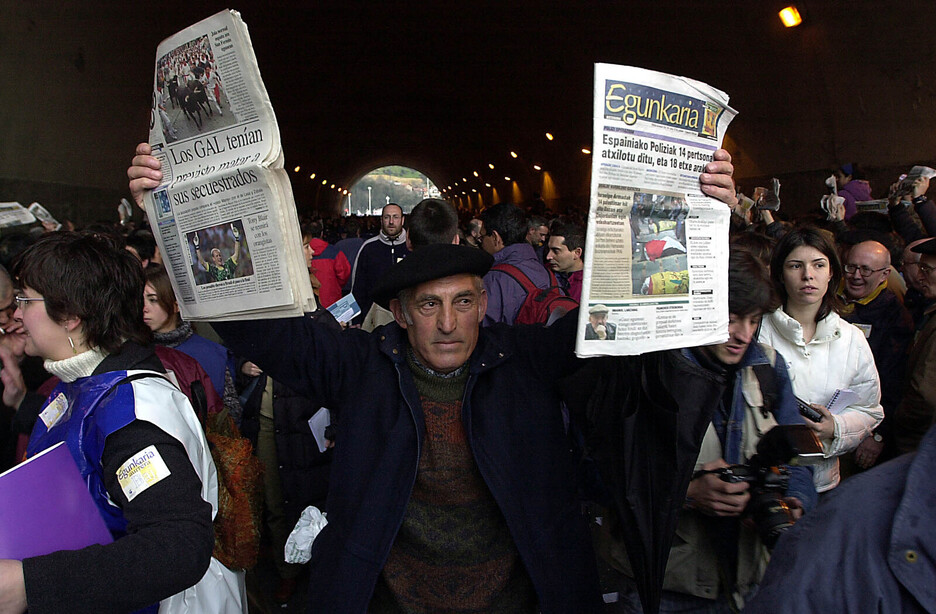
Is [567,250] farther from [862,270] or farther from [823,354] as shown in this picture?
[823,354]

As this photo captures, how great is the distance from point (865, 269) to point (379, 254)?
4440 mm

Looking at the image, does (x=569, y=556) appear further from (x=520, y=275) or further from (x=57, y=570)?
(x=520, y=275)

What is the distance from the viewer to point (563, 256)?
5.36m

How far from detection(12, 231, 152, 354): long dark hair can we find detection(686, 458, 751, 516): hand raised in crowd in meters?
1.92

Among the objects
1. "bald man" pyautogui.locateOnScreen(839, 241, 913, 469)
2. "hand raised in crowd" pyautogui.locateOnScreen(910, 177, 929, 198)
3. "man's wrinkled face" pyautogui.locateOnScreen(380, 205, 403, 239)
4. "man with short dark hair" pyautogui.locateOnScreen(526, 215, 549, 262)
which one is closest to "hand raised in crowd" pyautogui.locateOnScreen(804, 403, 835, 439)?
"bald man" pyautogui.locateOnScreen(839, 241, 913, 469)

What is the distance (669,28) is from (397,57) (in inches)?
487

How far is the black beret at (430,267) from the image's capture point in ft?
7.57

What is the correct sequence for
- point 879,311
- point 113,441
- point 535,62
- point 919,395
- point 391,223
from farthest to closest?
point 535,62 < point 391,223 < point 879,311 < point 919,395 < point 113,441

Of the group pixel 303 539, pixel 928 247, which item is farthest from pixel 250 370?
pixel 928 247

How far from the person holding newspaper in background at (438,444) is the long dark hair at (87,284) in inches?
12.2

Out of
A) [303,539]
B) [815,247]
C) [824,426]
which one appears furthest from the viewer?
[815,247]

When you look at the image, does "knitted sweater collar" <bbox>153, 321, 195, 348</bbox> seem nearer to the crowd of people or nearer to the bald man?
the crowd of people

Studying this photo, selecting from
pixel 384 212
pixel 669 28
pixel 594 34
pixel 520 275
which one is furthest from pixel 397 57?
pixel 520 275

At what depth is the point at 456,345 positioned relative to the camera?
2.36 meters
